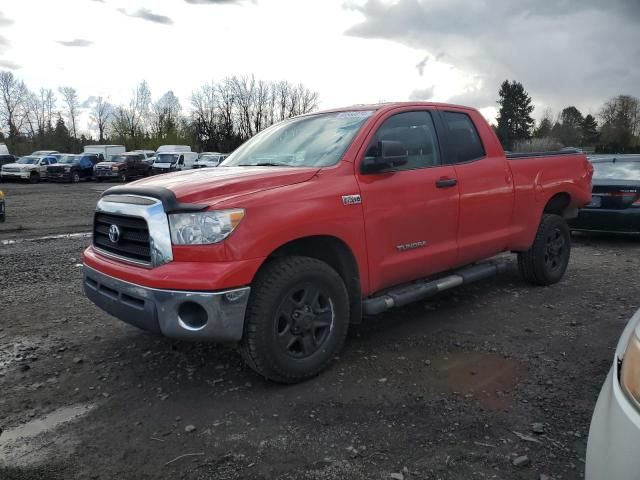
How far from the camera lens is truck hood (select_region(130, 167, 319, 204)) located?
129 inches

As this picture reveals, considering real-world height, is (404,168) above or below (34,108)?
below

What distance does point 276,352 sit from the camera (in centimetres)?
338

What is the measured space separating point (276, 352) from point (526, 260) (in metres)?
3.54

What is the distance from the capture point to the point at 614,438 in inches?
65.7

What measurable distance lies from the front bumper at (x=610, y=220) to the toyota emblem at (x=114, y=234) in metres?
7.22

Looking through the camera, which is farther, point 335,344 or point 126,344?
point 126,344

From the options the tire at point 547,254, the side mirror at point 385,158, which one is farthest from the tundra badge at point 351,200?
the tire at point 547,254

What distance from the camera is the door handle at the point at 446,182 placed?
4.40m

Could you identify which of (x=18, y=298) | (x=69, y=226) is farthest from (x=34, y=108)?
(x=18, y=298)

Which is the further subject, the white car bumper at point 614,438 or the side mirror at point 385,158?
the side mirror at point 385,158

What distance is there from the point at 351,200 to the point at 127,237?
1.57 metres

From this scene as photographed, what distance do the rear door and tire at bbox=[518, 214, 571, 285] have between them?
0.66m

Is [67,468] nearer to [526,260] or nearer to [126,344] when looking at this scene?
[126,344]

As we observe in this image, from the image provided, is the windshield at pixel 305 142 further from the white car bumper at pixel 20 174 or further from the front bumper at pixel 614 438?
the white car bumper at pixel 20 174
